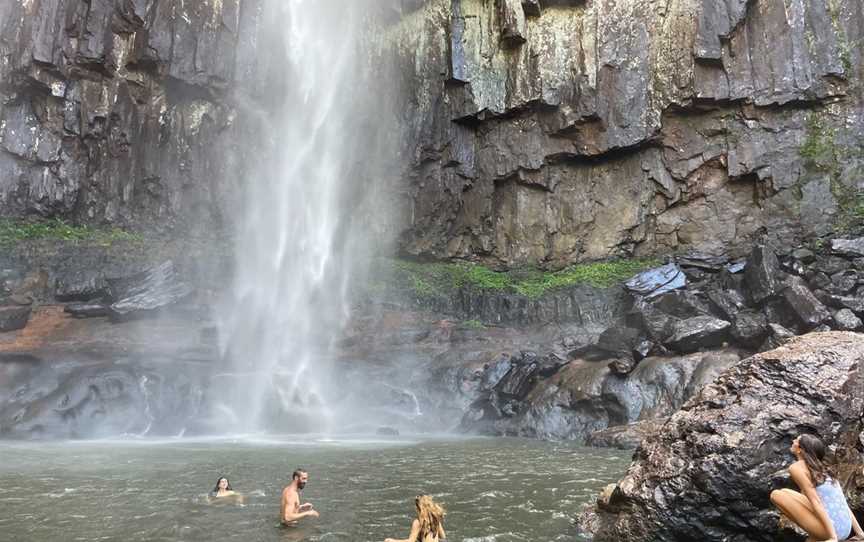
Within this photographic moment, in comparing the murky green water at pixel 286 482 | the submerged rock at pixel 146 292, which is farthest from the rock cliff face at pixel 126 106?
the murky green water at pixel 286 482

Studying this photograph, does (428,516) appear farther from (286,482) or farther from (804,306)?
(804,306)

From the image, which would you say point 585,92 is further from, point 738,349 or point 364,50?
point 738,349

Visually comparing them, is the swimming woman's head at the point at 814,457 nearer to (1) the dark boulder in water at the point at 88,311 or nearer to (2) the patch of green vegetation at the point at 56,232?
(1) the dark boulder in water at the point at 88,311

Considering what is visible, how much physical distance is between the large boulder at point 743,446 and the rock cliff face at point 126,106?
2860 centimetres

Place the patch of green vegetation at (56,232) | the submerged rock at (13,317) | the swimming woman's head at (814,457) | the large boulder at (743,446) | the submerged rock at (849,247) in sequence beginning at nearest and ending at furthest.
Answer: the swimming woman's head at (814,457) → the large boulder at (743,446) → the submerged rock at (849,247) → the submerged rock at (13,317) → the patch of green vegetation at (56,232)

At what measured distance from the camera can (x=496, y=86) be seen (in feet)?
103

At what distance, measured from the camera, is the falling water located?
28.3m

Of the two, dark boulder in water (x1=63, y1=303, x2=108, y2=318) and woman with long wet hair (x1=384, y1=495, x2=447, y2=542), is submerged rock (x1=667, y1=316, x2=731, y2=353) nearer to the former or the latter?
woman with long wet hair (x1=384, y1=495, x2=447, y2=542)

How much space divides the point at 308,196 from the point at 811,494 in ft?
95.6

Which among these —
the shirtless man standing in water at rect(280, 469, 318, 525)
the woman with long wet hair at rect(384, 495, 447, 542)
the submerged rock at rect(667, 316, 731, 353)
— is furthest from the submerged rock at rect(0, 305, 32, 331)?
the woman with long wet hair at rect(384, 495, 447, 542)

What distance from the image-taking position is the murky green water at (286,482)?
316 inches

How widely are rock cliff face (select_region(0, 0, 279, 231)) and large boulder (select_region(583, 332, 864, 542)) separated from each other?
1126 inches

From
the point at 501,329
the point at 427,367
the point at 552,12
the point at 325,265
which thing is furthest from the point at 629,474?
the point at 552,12

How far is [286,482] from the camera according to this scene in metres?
11.4
